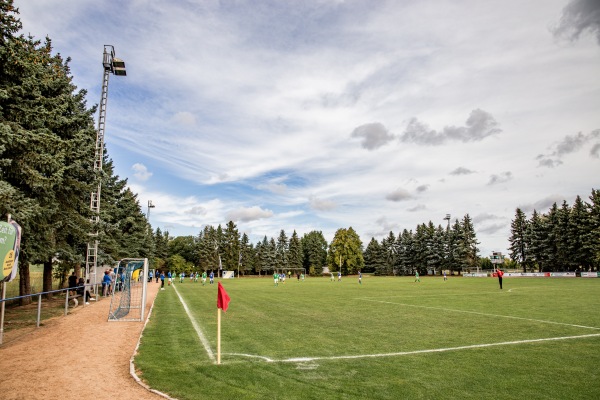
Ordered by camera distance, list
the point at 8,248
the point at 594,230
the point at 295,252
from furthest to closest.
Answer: the point at 295,252 → the point at 594,230 → the point at 8,248

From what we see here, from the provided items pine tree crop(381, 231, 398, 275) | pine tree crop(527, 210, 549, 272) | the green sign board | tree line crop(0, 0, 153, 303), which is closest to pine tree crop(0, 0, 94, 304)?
tree line crop(0, 0, 153, 303)

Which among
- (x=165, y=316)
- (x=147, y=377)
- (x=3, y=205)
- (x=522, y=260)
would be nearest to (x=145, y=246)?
(x=165, y=316)

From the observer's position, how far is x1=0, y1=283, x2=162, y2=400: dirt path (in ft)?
22.4

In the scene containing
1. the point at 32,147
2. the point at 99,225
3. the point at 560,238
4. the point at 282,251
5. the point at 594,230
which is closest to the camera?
the point at 32,147

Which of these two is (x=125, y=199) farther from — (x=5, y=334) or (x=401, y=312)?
(x=401, y=312)

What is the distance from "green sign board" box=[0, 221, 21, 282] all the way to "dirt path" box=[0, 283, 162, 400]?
2.06 metres

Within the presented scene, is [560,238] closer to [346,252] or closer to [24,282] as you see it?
[346,252]

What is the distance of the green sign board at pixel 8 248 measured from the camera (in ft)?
31.4

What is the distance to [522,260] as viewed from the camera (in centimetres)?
9075

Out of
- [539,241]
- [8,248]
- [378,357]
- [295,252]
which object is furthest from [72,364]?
[295,252]

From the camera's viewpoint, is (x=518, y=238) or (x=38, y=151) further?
(x=518, y=238)

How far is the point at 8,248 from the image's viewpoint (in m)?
9.92

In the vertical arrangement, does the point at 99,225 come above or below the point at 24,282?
above

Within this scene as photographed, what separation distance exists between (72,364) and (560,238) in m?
86.3
